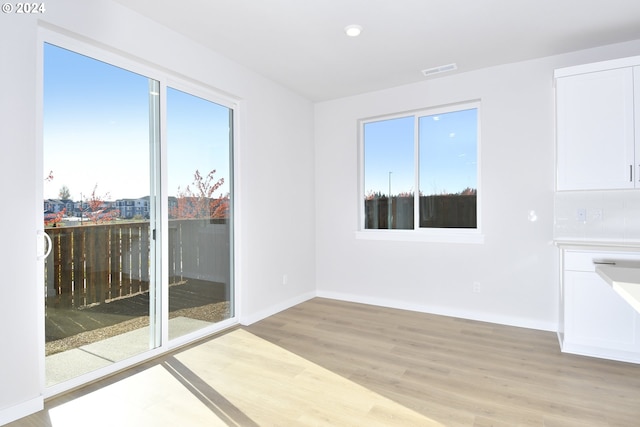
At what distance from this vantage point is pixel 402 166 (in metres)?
4.67

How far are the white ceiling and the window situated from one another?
71 centimetres

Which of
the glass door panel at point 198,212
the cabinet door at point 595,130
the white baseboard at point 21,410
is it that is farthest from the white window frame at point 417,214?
the white baseboard at point 21,410

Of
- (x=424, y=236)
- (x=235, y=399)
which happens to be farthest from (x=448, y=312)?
(x=235, y=399)

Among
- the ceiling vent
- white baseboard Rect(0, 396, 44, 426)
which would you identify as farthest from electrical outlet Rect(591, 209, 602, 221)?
white baseboard Rect(0, 396, 44, 426)

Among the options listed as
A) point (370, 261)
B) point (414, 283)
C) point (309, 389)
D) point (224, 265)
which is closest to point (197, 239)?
point (224, 265)

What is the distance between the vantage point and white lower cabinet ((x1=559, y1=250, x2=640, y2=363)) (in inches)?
113

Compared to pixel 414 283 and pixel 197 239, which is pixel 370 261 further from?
pixel 197 239

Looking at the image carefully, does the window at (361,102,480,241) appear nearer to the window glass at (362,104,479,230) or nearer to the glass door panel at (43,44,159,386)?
the window glass at (362,104,479,230)

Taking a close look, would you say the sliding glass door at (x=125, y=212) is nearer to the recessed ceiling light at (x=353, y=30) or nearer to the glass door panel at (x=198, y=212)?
the glass door panel at (x=198, y=212)

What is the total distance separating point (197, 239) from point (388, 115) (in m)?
2.89

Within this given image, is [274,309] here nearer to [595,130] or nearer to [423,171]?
[423,171]

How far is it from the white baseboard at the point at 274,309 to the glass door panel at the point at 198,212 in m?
0.20

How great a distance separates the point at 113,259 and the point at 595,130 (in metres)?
4.25

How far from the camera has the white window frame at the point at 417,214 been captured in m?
4.09
